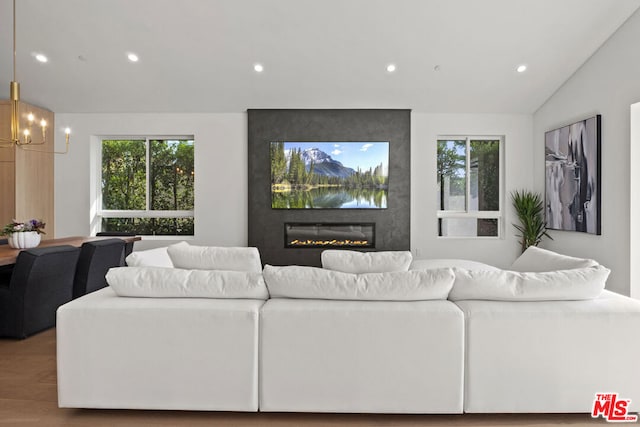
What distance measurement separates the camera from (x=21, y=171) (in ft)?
21.9

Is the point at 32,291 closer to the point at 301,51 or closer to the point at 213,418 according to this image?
the point at 213,418

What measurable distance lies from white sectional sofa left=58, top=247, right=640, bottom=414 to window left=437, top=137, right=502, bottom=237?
16.8 ft

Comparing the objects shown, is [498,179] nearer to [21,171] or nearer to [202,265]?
[202,265]

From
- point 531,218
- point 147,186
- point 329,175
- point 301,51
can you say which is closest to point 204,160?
point 147,186

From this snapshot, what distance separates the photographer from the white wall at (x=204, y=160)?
7.34 meters

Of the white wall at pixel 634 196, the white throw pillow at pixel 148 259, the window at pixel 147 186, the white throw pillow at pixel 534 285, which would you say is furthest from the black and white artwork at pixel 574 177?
the window at pixel 147 186

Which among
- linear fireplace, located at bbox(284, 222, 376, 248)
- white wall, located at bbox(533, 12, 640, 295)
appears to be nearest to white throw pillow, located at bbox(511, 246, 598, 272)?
white wall, located at bbox(533, 12, 640, 295)

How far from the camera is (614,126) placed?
525cm

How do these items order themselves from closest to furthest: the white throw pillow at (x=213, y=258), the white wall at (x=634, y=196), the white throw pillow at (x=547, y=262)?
the white throw pillow at (x=547, y=262)
the white throw pillow at (x=213, y=258)
the white wall at (x=634, y=196)

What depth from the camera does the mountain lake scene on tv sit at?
7254 mm

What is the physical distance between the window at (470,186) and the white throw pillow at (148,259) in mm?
4853

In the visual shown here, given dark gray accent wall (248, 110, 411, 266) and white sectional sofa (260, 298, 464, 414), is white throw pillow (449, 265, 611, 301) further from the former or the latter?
dark gray accent wall (248, 110, 411, 266)

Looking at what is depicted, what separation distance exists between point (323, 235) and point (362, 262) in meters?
4.14

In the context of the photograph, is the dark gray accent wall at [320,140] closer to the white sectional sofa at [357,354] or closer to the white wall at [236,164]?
the white wall at [236,164]
